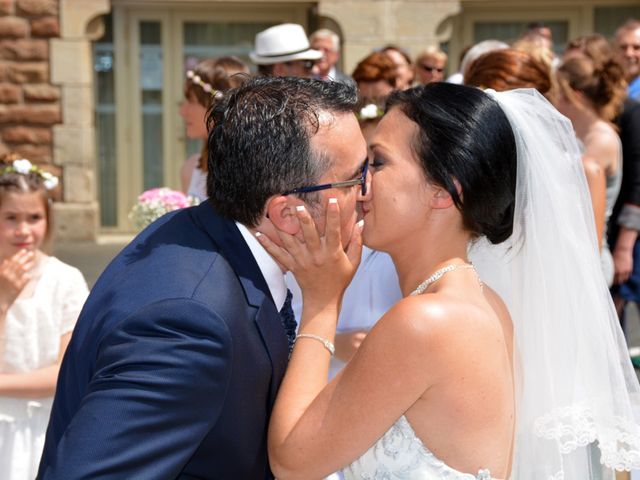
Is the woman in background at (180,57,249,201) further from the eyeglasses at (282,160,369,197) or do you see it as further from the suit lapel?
the suit lapel

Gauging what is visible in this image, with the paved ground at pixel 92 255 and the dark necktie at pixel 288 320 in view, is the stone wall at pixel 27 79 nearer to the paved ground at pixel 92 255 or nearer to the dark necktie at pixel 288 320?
the paved ground at pixel 92 255

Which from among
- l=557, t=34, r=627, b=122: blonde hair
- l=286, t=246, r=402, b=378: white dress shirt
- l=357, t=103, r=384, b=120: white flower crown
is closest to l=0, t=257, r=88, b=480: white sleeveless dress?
l=286, t=246, r=402, b=378: white dress shirt

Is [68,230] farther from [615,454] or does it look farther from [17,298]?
[615,454]

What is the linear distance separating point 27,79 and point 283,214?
8.20 metres

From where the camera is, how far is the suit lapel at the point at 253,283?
75.5 inches

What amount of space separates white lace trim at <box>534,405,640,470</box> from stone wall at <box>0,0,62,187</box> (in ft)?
26.8

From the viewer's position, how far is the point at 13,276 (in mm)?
3492

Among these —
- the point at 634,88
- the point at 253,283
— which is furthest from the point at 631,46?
the point at 253,283

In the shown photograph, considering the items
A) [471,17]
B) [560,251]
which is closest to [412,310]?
[560,251]

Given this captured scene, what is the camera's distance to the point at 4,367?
136 inches

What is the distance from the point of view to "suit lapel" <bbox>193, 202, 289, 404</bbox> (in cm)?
192

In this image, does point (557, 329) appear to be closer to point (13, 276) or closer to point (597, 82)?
point (13, 276)

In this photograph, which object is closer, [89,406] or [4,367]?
[89,406]

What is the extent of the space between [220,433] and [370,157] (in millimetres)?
803
